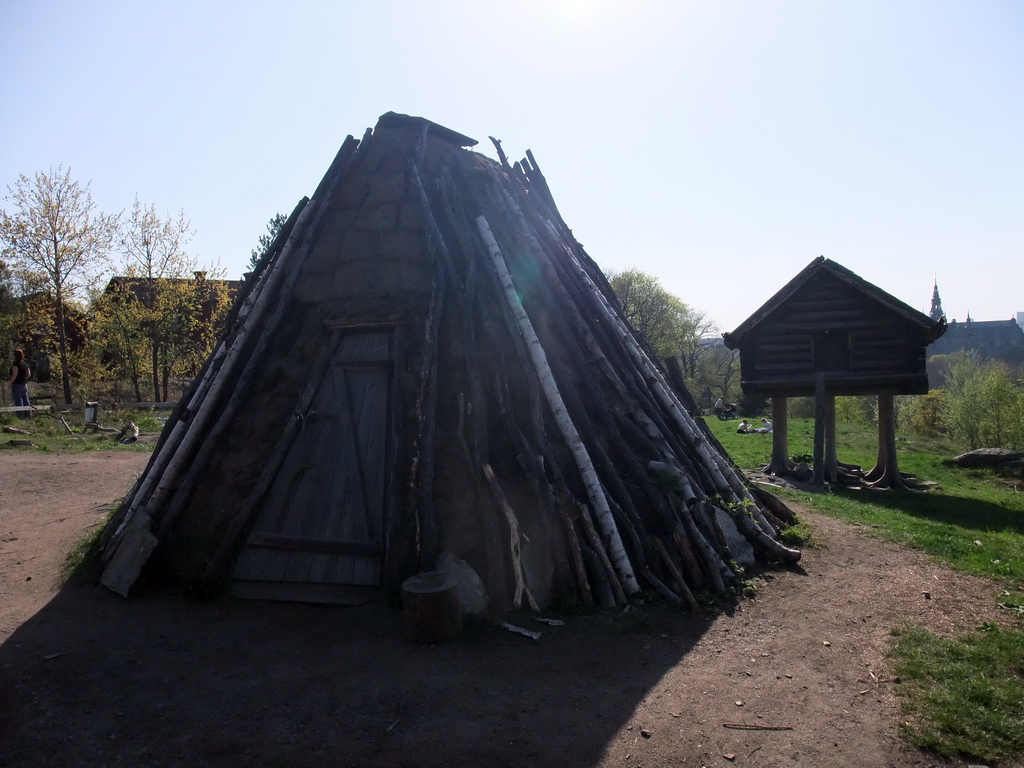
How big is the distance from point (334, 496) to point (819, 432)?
11277 millimetres

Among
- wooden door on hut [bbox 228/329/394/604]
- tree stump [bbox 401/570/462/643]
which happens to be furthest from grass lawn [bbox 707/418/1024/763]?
wooden door on hut [bbox 228/329/394/604]

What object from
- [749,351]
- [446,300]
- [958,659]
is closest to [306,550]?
[446,300]

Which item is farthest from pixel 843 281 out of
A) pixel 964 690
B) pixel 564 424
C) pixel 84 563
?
pixel 84 563

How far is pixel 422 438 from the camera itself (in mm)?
6422

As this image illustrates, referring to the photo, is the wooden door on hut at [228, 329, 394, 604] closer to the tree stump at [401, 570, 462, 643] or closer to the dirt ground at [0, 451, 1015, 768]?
the dirt ground at [0, 451, 1015, 768]

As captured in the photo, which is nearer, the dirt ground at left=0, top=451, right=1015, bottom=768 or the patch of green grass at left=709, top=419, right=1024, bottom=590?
the dirt ground at left=0, top=451, right=1015, bottom=768

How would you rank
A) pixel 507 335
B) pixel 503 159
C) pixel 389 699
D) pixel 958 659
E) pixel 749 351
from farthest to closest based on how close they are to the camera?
pixel 749 351 → pixel 503 159 → pixel 507 335 → pixel 958 659 → pixel 389 699

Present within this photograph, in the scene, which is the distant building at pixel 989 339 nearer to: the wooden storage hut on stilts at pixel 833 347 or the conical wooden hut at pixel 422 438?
the wooden storage hut on stilts at pixel 833 347

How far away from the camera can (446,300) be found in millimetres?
7242

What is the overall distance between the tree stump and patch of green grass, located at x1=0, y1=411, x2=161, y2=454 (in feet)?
44.9

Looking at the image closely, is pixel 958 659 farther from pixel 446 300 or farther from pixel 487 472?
pixel 446 300

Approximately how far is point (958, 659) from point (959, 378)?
28.8 m

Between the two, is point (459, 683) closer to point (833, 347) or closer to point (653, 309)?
point (833, 347)

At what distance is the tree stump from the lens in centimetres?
531
